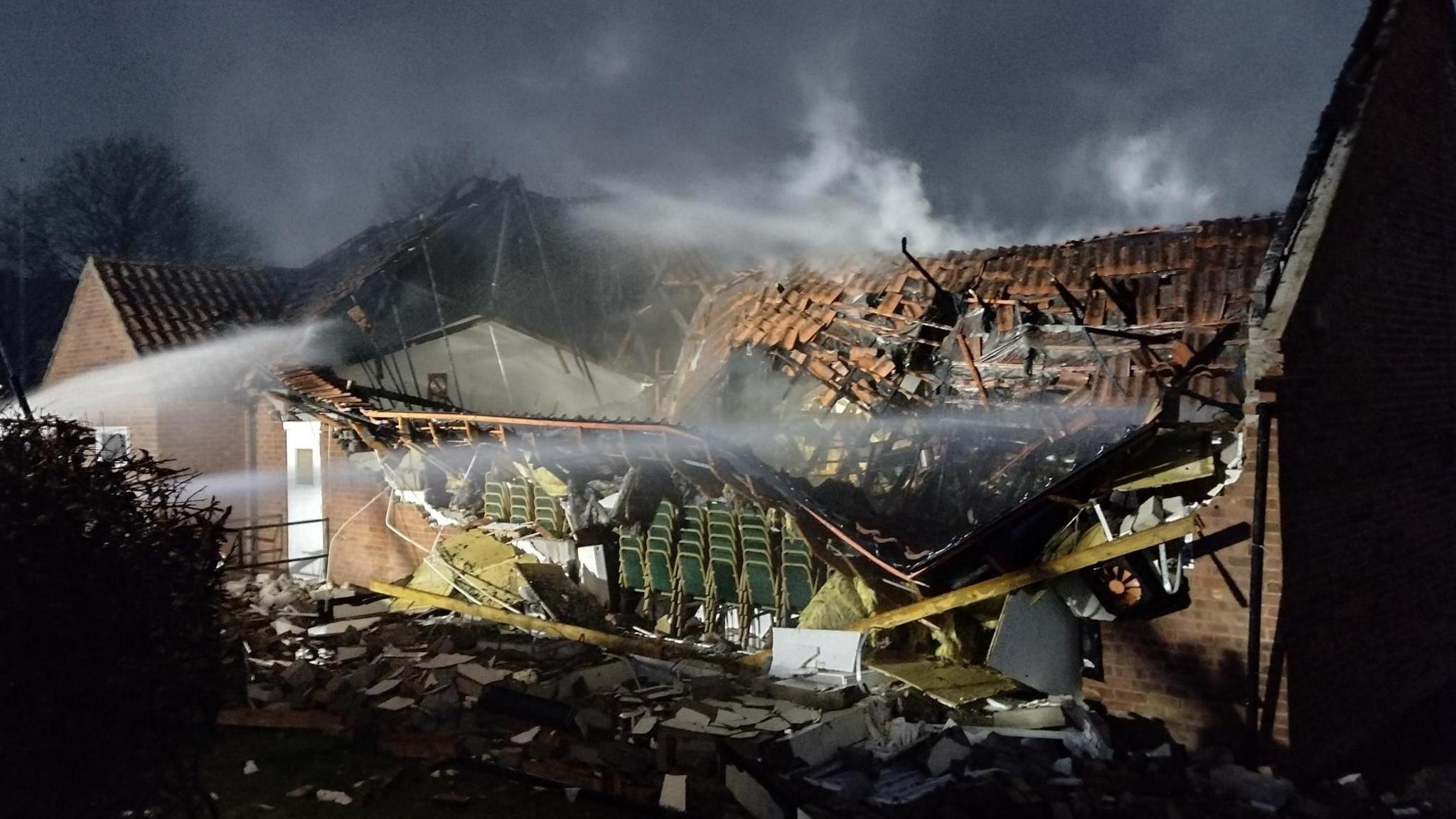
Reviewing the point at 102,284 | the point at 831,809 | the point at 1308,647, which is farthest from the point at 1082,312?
the point at 102,284

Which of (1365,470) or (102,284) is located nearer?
(1365,470)

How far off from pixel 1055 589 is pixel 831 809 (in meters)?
2.71

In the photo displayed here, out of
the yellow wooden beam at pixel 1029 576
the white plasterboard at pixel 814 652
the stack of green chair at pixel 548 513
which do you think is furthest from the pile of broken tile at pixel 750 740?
the stack of green chair at pixel 548 513

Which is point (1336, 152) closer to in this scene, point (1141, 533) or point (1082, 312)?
point (1082, 312)

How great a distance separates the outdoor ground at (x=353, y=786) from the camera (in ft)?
22.5

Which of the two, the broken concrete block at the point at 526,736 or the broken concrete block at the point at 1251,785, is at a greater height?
the broken concrete block at the point at 526,736

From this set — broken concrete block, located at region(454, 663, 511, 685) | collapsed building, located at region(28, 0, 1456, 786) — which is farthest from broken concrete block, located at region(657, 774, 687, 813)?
broken concrete block, located at region(454, 663, 511, 685)

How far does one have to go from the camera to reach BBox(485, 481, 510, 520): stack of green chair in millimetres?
12836

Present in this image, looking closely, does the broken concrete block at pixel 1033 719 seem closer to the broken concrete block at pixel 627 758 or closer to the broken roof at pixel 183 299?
the broken concrete block at pixel 627 758

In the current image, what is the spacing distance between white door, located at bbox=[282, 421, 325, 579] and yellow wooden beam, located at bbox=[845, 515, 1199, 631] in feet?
31.1

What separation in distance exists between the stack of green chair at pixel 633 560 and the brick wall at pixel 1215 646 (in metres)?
5.38

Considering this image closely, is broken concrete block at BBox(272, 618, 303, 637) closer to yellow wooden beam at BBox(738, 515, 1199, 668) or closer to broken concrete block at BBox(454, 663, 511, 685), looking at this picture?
broken concrete block at BBox(454, 663, 511, 685)

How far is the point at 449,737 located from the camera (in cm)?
796

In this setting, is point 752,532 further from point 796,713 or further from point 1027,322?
point 1027,322
